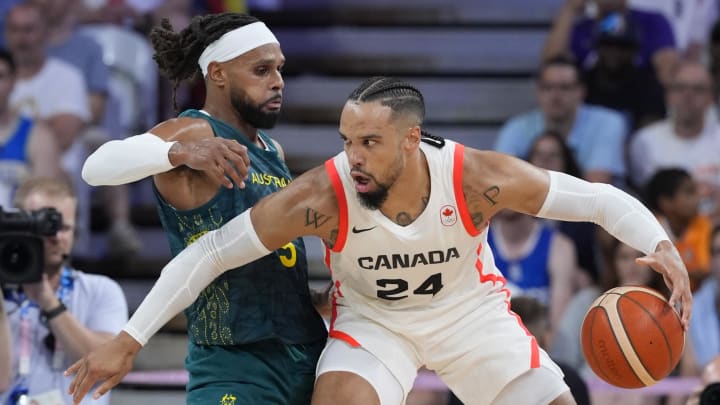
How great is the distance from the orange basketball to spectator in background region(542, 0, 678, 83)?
4539 millimetres

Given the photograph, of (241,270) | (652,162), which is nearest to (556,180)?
(241,270)

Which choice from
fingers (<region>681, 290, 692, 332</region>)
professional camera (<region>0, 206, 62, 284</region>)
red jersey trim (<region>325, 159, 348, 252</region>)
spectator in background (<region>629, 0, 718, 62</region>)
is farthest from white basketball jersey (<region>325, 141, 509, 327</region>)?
spectator in background (<region>629, 0, 718, 62</region>)

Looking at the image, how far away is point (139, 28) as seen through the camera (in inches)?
346

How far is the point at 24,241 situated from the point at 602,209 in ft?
7.45

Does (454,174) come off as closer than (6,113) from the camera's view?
Yes

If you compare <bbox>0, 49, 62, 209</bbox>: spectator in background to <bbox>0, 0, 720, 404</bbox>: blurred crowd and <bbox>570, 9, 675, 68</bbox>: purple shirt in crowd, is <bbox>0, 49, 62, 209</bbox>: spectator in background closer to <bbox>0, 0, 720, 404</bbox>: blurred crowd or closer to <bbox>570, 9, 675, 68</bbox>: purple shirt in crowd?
<bbox>0, 0, 720, 404</bbox>: blurred crowd

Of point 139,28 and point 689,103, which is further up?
A: point 139,28

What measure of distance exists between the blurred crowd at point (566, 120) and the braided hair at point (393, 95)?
3.22 meters

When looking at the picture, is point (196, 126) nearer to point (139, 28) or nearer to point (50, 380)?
point (50, 380)

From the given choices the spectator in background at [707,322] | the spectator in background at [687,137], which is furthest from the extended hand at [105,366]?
the spectator in background at [687,137]

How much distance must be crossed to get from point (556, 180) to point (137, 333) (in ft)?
4.84

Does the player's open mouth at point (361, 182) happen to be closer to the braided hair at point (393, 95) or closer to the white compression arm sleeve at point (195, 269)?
the braided hair at point (393, 95)

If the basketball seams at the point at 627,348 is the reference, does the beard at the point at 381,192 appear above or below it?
above

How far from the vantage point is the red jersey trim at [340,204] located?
404 centimetres
